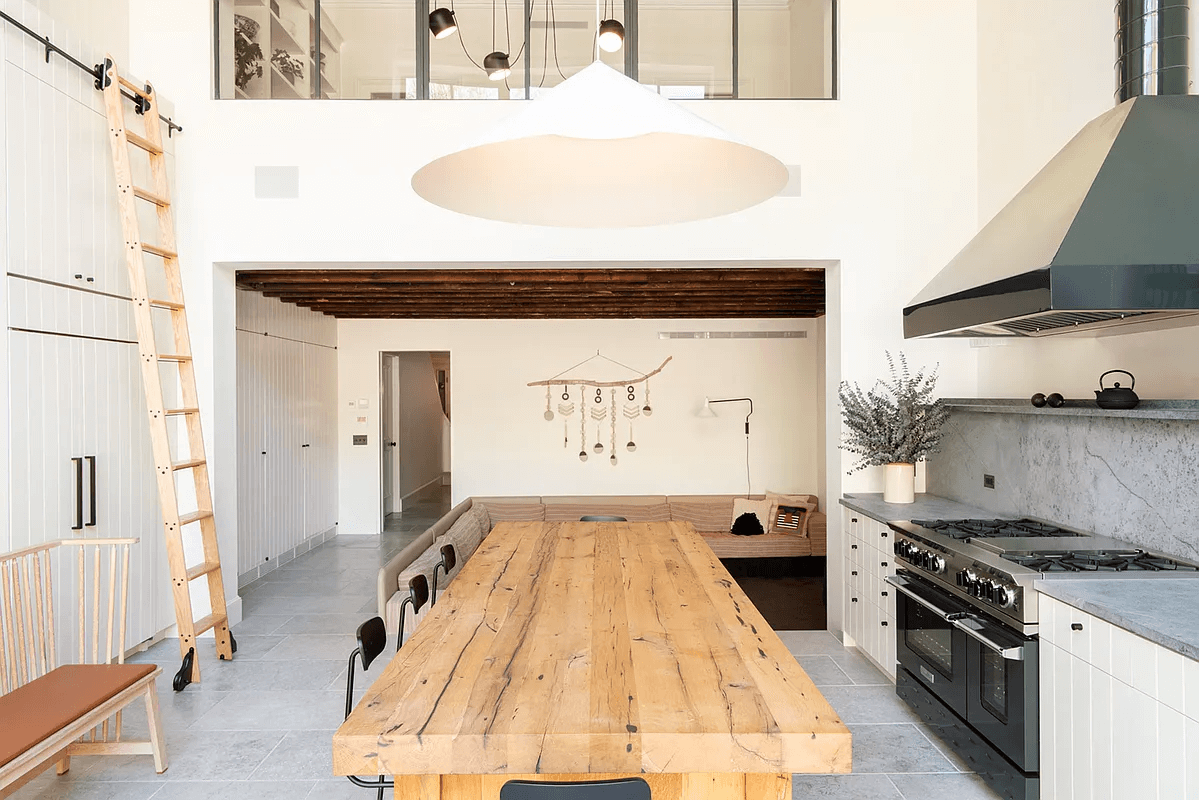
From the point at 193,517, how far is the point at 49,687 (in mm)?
1561

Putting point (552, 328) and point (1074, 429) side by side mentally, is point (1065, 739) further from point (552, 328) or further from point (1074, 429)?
point (552, 328)

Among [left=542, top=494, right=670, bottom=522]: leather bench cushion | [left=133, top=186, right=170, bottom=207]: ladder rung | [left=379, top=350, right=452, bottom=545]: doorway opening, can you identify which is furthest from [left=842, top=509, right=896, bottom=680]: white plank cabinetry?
[left=379, top=350, right=452, bottom=545]: doorway opening

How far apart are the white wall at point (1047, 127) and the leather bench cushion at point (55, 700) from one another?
4192mm

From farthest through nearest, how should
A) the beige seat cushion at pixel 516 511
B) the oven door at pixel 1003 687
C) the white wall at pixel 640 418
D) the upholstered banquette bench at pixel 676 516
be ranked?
1. the white wall at pixel 640 418
2. the beige seat cushion at pixel 516 511
3. the upholstered banquette bench at pixel 676 516
4. the oven door at pixel 1003 687

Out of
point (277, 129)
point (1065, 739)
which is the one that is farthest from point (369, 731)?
point (277, 129)

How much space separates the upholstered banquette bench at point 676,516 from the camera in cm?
613

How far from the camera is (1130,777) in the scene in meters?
2.07

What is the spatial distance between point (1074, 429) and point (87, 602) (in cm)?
490

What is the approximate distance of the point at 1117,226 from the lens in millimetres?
2287

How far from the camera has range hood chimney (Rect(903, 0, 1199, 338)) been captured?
2207 millimetres

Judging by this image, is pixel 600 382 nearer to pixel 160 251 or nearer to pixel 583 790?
pixel 160 251

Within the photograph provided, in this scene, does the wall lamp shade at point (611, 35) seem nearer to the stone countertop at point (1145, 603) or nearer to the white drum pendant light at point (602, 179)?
the white drum pendant light at point (602, 179)

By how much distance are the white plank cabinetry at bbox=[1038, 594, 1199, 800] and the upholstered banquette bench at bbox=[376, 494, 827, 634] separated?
12.4ft

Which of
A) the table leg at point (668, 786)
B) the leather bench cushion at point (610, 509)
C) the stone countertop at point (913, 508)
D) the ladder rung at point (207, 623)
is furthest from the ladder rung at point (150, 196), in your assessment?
the leather bench cushion at point (610, 509)
